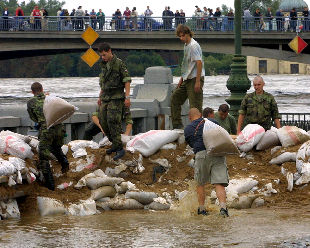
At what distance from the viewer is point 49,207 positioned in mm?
11031

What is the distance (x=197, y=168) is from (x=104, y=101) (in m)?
1.92

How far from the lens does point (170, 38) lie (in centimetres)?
6384

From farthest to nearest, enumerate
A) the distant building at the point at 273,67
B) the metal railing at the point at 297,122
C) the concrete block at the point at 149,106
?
the distant building at the point at 273,67, the metal railing at the point at 297,122, the concrete block at the point at 149,106

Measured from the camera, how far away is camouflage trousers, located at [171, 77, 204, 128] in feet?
42.6

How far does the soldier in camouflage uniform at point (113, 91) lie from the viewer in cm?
1204

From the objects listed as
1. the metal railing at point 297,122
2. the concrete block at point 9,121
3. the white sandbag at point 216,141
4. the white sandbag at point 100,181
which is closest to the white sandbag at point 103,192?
the white sandbag at point 100,181

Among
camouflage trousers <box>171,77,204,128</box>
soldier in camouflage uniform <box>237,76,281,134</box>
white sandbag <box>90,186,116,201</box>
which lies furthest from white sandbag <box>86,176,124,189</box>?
soldier in camouflage uniform <box>237,76,281,134</box>

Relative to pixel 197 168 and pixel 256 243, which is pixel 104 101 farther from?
pixel 256 243

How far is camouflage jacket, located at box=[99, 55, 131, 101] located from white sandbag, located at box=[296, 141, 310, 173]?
2.29 meters

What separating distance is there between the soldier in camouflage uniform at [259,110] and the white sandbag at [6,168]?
3.51 m

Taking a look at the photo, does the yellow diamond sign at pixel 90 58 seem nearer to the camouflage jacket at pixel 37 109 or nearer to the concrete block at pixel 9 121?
the concrete block at pixel 9 121

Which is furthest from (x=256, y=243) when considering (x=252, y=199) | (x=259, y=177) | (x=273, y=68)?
(x=273, y=68)

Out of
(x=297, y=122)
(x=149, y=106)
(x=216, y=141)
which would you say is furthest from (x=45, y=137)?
(x=297, y=122)

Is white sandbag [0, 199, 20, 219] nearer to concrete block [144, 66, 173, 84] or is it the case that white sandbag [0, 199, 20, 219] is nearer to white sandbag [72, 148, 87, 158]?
white sandbag [72, 148, 87, 158]
